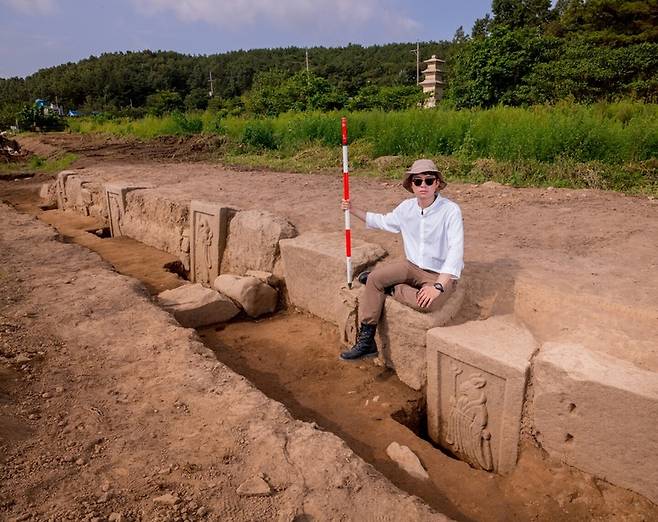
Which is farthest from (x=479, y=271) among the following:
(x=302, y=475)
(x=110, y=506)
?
(x=110, y=506)

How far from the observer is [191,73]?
63062 millimetres

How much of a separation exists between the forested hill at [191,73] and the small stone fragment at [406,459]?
1538 inches

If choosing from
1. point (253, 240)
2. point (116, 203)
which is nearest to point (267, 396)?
point (253, 240)

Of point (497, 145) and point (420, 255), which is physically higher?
point (497, 145)

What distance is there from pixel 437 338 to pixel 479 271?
2.75ft

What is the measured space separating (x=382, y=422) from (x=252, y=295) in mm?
1797

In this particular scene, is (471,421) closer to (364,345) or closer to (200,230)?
(364,345)

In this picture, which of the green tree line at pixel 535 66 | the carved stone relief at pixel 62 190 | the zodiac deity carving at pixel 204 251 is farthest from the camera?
the green tree line at pixel 535 66

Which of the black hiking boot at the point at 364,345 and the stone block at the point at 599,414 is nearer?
the stone block at the point at 599,414

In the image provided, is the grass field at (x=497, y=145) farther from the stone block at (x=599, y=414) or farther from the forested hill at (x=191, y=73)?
the forested hill at (x=191, y=73)

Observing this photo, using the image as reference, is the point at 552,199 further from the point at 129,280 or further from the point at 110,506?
the point at 110,506

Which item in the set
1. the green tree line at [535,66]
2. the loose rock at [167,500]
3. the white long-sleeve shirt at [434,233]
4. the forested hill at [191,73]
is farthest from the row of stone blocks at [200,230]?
the forested hill at [191,73]

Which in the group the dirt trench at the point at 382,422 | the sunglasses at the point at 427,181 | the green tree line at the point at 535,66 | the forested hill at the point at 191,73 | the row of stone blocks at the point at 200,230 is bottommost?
the dirt trench at the point at 382,422

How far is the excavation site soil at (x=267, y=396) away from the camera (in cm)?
177
